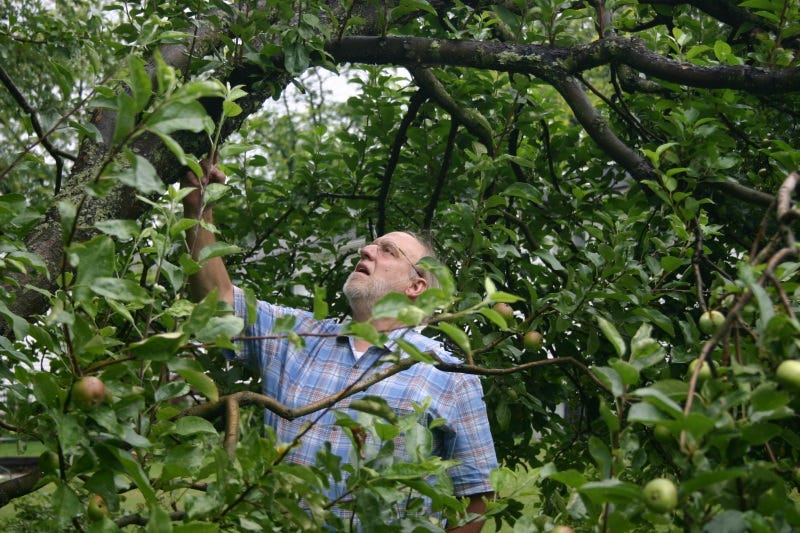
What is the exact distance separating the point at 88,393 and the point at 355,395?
1362mm

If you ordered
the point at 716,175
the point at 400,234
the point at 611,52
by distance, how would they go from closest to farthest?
the point at 716,175, the point at 611,52, the point at 400,234

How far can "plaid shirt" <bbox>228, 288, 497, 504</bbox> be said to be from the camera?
2.69 metres

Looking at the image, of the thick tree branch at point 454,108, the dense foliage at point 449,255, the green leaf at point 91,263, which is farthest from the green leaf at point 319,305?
the thick tree branch at point 454,108

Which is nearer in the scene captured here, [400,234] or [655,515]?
[655,515]

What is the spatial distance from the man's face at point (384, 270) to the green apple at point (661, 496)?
2067mm

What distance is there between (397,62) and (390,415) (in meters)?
1.92

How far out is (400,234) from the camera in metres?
3.34

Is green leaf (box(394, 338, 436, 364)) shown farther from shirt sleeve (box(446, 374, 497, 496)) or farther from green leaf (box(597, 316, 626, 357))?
shirt sleeve (box(446, 374, 497, 496))

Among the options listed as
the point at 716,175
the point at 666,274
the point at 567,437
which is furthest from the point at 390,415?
the point at 567,437

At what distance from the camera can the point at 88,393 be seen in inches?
Answer: 56.6

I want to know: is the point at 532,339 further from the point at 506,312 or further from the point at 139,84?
the point at 139,84

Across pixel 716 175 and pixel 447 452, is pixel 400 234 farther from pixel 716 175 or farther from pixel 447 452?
pixel 716 175

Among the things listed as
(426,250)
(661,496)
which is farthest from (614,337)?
(426,250)

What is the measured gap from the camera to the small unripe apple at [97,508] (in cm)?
155
